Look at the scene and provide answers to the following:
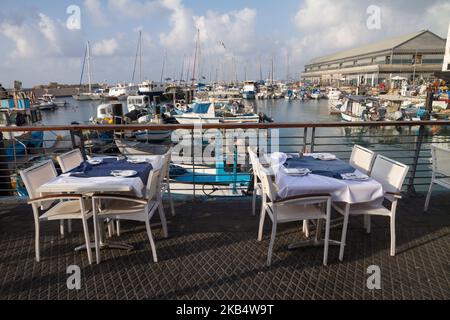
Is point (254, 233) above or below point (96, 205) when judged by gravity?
below

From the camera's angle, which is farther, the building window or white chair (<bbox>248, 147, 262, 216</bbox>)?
the building window

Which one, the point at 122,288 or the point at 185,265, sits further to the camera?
the point at 185,265

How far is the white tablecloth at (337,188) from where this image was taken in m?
Result: 2.57

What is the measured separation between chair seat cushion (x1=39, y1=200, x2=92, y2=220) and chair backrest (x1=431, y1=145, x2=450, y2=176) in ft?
13.4

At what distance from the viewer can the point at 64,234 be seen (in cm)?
322

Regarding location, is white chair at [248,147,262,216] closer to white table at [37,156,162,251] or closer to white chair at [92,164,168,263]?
white chair at [92,164,168,263]

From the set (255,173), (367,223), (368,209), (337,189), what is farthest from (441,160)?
(255,173)

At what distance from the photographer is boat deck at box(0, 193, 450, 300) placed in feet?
7.54

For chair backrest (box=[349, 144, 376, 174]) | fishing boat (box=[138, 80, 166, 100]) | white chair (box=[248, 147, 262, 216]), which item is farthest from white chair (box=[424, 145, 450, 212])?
fishing boat (box=[138, 80, 166, 100])

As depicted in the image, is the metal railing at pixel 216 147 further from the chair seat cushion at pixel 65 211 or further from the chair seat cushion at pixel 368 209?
the chair seat cushion at pixel 65 211
